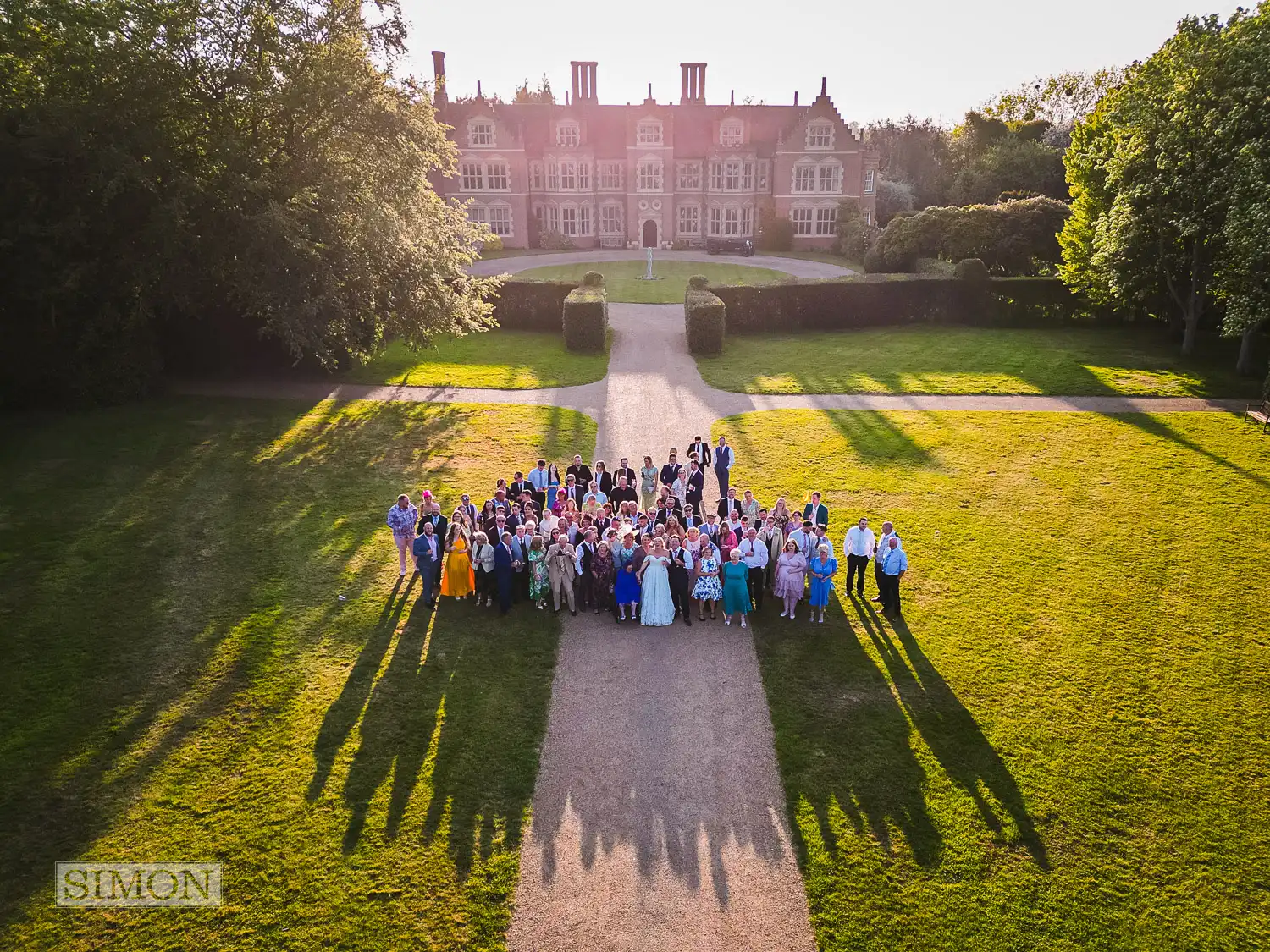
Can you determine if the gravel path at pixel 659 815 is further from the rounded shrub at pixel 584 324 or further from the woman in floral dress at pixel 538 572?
the rounded shrub at pixel 584 324

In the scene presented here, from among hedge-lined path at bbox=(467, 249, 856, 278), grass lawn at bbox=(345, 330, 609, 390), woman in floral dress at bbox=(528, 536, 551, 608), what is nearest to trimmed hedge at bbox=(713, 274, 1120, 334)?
grass lawn at bbox=(345, 330, 609, 390)

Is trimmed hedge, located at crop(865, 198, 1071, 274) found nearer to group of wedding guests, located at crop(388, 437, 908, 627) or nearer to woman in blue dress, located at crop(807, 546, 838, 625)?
group of wedding guests, located at crop(388, 437, 908, 627)

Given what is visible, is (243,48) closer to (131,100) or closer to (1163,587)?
(131,100)

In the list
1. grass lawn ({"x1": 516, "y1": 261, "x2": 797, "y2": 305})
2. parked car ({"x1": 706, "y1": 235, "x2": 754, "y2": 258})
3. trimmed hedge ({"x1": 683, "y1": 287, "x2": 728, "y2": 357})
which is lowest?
trimmed hedge ({"x1": 683, "y1": 287, "x2": 728, "y2": 357})

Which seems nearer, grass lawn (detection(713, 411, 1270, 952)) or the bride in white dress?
grass lawn (detection(713, 411, 1270, 952))

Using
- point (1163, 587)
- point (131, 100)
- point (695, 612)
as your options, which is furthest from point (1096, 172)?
point (131, 100)

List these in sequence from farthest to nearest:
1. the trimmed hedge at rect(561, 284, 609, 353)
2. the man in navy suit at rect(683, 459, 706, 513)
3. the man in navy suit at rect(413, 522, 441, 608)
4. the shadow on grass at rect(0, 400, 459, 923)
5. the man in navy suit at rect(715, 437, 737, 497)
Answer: the trimmed hedge at rect(561, 284, 609, 353) < the man in navy suit at rect(715, 437, 737, 497) < the man in navy suit at rect(683, 459, 706, 513) < the man in navy suit at rect(413, 522, 441, 608) < the shadow on grass at rect(0, 400, 459, 923)
